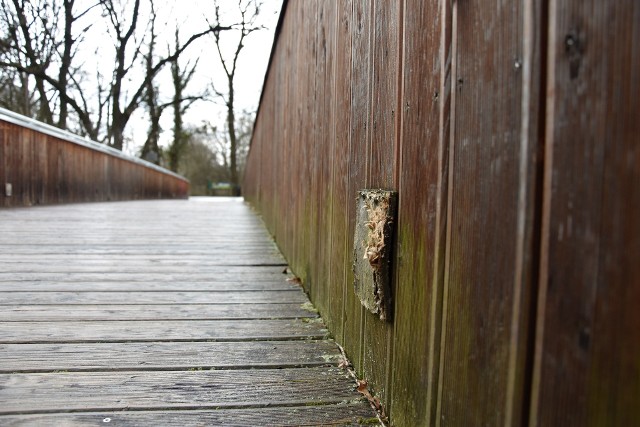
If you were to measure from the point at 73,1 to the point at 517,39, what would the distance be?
613 inches

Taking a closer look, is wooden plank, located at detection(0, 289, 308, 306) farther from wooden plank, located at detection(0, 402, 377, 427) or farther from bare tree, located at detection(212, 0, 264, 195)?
bare tree, located at detection(212, 0, 264, 195)

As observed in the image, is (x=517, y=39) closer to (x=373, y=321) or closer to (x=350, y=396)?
(x=373, y=321)

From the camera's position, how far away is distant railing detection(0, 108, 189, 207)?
6164mm

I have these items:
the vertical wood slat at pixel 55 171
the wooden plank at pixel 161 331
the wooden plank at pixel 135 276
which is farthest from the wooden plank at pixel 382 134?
Result: the vertical wood slat at pixel 55 171

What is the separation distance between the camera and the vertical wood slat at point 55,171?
6234 millimetres

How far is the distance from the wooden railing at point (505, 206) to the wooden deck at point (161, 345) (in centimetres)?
24

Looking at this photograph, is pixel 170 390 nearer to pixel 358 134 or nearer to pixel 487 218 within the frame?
pixel 358 134

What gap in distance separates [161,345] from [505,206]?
1305 millimetres

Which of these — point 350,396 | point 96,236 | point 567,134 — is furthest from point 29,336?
point 96,236

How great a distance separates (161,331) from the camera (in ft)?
5.54

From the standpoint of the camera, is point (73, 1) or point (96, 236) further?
point (73, 1)

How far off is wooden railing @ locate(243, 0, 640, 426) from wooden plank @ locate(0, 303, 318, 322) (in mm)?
709

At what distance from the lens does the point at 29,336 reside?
5.23ft

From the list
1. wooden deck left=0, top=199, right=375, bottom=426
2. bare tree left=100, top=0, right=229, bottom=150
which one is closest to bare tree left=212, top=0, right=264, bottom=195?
bare tree left=100, top=0, right=229, bottom=150
